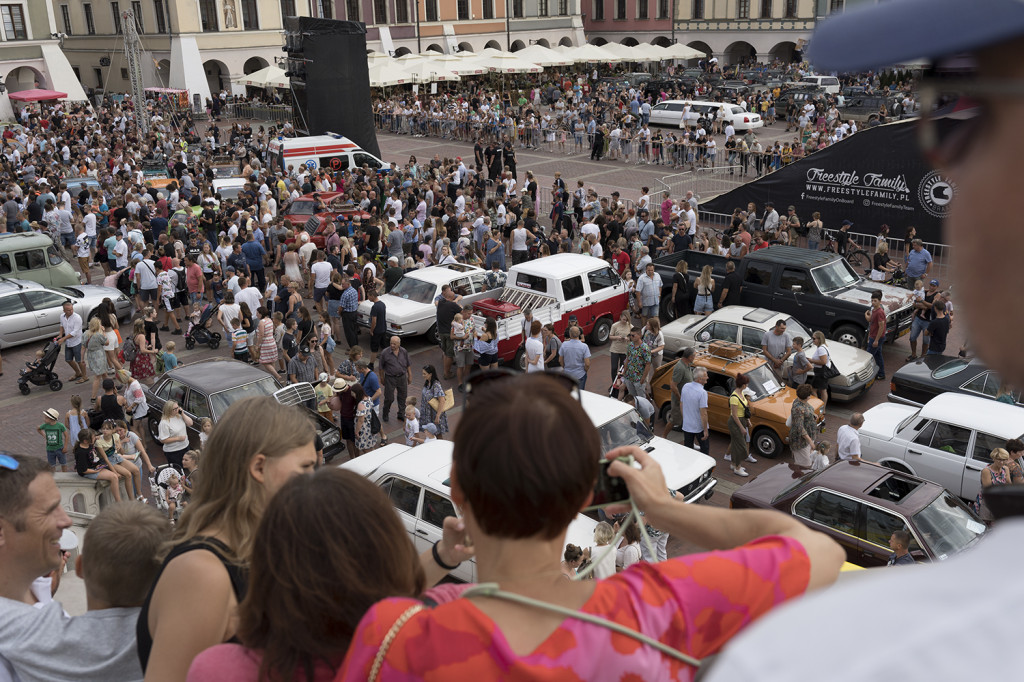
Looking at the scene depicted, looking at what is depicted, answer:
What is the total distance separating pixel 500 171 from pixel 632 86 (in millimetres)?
23846

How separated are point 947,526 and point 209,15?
183 feet

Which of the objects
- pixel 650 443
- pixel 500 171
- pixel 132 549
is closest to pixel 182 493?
pixel 650 443

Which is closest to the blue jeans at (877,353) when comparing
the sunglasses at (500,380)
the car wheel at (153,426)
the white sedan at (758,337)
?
the white sedan at (758,337)

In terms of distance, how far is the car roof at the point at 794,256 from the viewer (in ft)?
55.2

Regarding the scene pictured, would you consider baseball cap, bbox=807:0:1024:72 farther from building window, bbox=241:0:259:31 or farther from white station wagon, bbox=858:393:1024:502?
building window, bbox=241:0:259:31

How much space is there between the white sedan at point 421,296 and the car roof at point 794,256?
16.8ft

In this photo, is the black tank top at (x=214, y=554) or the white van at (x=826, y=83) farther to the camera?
the white van at (x=826, y=83)

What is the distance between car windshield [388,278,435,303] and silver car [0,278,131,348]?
568 centimetres

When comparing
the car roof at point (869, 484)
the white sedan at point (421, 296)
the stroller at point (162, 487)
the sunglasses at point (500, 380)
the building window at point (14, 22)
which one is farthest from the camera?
the building window at point (14, 22)

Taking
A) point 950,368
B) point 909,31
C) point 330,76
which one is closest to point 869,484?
point 950,368

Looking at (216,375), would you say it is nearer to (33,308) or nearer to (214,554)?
(33,308)

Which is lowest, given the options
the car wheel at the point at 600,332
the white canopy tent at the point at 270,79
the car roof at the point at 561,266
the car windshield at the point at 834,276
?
the car wheel at the point at 600,332

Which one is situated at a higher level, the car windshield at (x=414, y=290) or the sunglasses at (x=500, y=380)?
the sunglasses at (x=500, y=380)

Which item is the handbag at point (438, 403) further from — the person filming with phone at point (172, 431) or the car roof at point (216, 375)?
the person filming with phone at point (172, 431)
